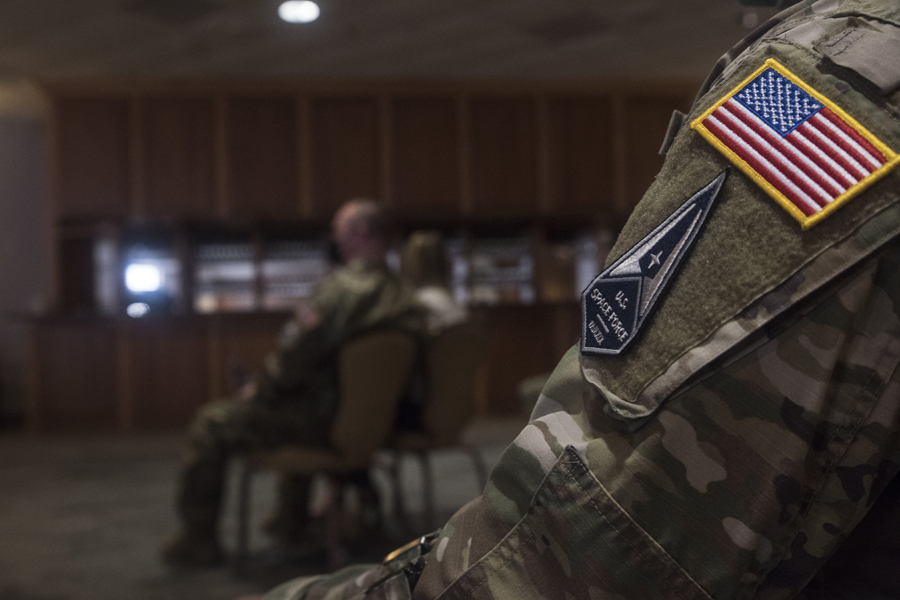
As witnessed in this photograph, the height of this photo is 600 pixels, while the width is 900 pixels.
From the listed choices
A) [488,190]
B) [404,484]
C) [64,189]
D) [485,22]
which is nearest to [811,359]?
[404,484]

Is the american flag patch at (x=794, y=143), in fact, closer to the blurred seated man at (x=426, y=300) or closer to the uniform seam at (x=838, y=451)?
the uniform seam at (x=838, y=451)

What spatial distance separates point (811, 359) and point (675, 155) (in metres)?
0.12

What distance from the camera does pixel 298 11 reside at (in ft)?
13.6

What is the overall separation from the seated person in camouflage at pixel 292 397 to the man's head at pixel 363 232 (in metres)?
0.04

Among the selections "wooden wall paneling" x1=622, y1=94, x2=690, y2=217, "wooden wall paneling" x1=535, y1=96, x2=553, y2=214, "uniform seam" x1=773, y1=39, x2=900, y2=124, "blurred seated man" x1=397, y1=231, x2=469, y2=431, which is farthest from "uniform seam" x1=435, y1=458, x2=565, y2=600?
"wooden wall paneling" x1=622, y1=94, x2=690, y2=217

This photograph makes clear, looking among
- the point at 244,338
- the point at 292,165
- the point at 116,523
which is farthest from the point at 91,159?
the point at 116,523

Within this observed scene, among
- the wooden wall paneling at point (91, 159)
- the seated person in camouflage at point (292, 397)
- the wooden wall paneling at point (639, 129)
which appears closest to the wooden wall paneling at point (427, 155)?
the wooden wall paneling at point (639, 129)

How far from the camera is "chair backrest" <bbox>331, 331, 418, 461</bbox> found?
72.8 inches

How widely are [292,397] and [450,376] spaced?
518 millimetres

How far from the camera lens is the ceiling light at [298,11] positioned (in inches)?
159

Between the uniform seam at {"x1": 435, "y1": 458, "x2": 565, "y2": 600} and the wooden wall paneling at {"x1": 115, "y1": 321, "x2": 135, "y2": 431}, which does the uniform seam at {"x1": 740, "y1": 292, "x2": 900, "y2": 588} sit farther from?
the wooden wall paneling at {"x1": 115, "y1": 321, "x2": 135, "y2": 431}

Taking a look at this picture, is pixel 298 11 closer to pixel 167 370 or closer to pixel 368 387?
pixel 167 370

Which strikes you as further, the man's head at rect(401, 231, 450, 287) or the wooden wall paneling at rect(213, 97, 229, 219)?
the wooden wall paneling at rect(213, 97, 229, 219)

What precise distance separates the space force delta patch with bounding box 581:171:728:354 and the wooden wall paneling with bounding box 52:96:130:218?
18.5 ft
